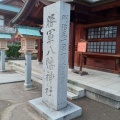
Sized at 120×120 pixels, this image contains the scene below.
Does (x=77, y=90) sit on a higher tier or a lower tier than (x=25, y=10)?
lower

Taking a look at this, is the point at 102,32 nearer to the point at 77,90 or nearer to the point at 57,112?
the point at 77,90

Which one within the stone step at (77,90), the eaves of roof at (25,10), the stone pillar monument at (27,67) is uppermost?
the eaves of roof at (25,10)

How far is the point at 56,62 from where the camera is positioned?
12.4 ft

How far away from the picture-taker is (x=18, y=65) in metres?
10.7

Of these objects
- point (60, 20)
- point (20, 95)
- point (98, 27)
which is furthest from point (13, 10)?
point (60, 20)

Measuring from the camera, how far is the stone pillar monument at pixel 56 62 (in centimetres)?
370

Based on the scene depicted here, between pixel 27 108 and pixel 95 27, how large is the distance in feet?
18.3

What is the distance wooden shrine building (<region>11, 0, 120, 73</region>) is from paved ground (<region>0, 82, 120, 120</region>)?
2.82 m

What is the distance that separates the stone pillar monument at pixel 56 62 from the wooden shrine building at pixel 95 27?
2434 millimetres

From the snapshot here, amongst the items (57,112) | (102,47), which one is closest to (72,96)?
(57,112)

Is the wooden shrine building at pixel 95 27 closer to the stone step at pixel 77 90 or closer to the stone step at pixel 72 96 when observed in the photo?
the stone step at pixel 77 90

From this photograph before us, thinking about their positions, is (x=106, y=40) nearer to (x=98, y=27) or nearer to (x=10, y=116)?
(x=98, y=27)

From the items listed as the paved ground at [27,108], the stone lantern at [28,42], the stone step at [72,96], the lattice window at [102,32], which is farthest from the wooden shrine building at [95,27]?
the paved ground at [27,108]

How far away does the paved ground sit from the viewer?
3.93 meters
